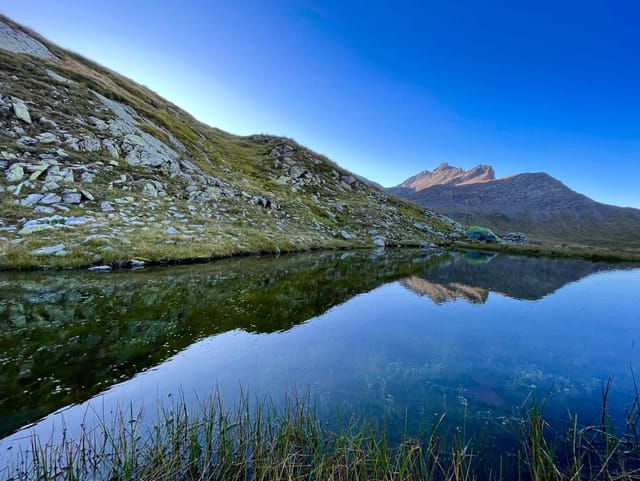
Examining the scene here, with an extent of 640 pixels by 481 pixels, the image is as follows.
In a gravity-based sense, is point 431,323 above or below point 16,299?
above

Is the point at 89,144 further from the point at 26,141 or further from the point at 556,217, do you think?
the point at 556,217

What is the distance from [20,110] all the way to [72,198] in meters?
15.6

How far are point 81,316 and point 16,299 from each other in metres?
4.30

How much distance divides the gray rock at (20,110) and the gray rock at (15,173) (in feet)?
32.6

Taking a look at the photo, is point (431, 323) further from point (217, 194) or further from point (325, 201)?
point (325, 201)

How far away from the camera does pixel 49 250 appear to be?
20.5 meters

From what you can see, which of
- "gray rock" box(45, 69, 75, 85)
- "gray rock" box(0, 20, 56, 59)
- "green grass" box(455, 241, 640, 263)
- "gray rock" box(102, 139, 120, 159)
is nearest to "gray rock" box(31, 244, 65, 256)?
"gray rock" box(102, 139, 120, 159)

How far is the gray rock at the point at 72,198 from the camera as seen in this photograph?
26688 millimetres

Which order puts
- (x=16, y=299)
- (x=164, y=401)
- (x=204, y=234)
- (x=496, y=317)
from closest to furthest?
1. (x=164, y=401)
2. (x=16, y=299)
3. (x=496, y=317)
4. (x=204, y=234)

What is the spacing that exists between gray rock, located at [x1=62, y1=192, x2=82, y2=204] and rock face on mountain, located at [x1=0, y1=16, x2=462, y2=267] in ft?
0.37

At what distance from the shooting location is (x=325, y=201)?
6538 cm

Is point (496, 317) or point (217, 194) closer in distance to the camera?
point (496, 317)

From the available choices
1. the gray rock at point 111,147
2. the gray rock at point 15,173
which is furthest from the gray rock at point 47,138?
the gray rock at point 15,173

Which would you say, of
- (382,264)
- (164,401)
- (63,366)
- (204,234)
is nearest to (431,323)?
(164,401)
